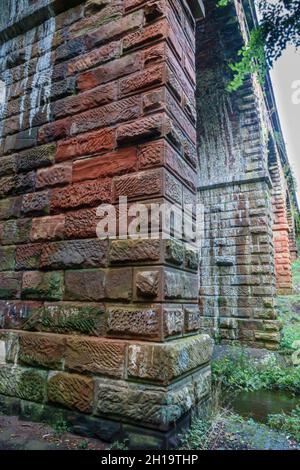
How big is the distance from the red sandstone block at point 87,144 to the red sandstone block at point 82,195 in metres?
0.26

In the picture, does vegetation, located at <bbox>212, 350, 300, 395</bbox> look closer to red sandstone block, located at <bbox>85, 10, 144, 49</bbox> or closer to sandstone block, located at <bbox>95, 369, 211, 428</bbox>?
sandstone block, located at <bbox>95, 369, 211, 428</bbox>

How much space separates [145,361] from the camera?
1828 mm

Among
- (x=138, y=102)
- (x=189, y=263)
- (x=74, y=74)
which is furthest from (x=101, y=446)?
(x=74, y=74)

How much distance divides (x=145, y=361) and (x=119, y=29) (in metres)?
2.46

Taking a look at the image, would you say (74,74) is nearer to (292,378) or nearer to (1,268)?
(1,268)

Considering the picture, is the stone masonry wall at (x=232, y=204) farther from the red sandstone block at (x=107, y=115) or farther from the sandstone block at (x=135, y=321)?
the sandstone block at (x=135, y=321)

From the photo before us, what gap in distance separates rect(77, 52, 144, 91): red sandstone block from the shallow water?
10.8ft

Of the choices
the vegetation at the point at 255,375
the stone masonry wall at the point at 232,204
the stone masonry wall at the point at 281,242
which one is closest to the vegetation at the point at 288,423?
the vegetation at the point at 255,375

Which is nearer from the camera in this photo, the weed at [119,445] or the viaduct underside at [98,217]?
the weed at [119,445]

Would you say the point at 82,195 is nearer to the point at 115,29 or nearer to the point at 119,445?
the point at 115,29

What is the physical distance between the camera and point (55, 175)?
8.20 ft

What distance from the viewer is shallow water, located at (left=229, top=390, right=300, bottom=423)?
3.24m

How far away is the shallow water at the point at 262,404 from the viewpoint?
10.6 feet

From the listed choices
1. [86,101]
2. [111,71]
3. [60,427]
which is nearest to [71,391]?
[60,427]
